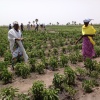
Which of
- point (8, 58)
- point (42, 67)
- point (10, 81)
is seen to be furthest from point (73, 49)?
point (10, 81)

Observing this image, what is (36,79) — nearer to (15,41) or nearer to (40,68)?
(40,68)

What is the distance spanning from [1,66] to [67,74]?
7.89 ft

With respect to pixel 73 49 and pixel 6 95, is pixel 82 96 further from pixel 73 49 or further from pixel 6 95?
pixel 73 49

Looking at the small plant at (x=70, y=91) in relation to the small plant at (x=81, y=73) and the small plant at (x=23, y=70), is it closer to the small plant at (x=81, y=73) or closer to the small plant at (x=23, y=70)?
the small plant at (x=81, y=73)

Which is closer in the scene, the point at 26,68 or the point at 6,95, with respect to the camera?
the point at 6,95

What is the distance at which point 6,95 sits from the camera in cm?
566

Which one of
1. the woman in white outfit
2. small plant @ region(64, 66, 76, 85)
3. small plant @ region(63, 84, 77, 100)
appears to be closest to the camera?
small plant @ region(63, 84, 77, 100)

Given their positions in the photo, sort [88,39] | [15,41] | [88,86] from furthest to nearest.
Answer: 1. [88,39]
2. [15,41]
3. [88,86]

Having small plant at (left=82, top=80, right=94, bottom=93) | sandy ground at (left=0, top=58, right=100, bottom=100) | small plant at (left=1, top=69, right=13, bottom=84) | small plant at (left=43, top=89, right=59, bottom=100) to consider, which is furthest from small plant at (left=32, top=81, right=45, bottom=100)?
small plant at (left=1, top=69, right=13, bottom=84)

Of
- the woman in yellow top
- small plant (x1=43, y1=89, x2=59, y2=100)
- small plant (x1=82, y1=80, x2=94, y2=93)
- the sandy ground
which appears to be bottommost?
the sandy ground

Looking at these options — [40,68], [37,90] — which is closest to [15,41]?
[40,68]

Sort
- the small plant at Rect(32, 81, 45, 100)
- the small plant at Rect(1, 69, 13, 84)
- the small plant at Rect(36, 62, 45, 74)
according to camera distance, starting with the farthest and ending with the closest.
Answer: the small plant at Rect(36, 62, 45, 74) < the small plant at Rect(1, 69, 13, 84) < the small plant at Rect(32, 81, 45, 100)

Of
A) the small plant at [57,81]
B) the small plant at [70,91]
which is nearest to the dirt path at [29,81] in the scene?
the small plant at [57,81]

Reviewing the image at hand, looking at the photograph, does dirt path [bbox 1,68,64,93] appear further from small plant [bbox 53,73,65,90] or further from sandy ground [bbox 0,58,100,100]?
small plant [bbox 53,73,65,90]
